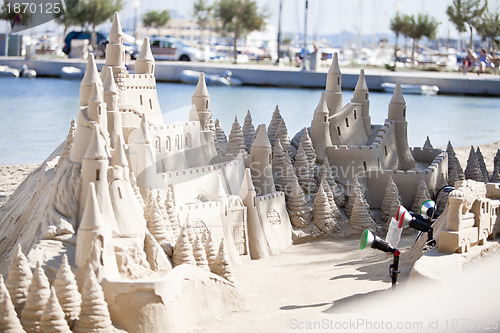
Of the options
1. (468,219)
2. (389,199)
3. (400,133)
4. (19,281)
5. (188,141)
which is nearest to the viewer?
(19,281)

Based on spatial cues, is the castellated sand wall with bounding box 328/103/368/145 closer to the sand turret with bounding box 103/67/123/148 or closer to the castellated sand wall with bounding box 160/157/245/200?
the castellated sand wall with bounding box 160/157/245/200

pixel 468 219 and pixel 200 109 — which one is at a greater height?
pixel 200 109

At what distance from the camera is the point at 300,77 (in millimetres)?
55500

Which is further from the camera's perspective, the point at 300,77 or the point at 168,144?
the point at 300,77

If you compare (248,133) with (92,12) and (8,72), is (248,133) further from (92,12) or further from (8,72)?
(92,12)

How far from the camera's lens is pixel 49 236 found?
15.0 metres

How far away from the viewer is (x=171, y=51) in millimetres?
61719

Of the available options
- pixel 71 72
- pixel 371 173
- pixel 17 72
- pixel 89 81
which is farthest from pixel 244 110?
pixel 89 81

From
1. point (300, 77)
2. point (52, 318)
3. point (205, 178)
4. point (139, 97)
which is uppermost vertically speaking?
point (139, 97)

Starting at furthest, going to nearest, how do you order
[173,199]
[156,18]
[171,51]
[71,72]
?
[156,18]
[171,51]
[71,72]
[173,199]

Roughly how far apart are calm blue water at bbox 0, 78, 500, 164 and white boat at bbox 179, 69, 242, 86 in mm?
649

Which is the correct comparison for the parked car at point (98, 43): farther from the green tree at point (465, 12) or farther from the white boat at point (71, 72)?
the green tree at point (465, 12)

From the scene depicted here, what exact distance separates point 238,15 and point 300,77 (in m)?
12.6

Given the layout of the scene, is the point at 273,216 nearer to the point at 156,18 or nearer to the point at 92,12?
the point at 92,12
